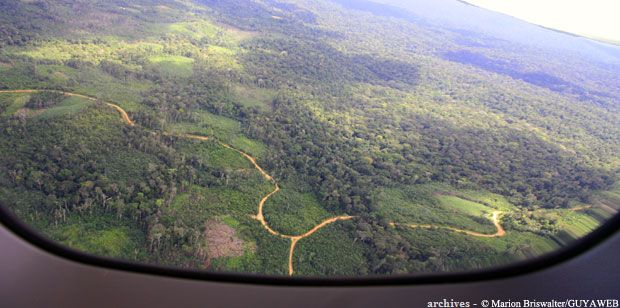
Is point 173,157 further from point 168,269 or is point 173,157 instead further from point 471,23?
point 471,23

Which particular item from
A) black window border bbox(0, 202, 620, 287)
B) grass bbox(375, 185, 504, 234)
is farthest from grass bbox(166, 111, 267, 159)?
black window border bbox(0, 202, 620, 287)

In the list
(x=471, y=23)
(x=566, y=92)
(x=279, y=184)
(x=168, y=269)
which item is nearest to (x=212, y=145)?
(x=279, y=184)

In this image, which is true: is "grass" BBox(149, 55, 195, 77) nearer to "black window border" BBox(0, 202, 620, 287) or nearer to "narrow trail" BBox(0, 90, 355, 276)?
"narrow trail" BBox(0, 90, 355, 276)

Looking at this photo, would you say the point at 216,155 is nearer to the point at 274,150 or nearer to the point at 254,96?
the point at 274,150

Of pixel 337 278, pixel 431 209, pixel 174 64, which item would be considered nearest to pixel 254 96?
pixel 174 64

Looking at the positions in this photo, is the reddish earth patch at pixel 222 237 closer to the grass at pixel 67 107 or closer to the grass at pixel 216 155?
the grass at pixel 216 155
